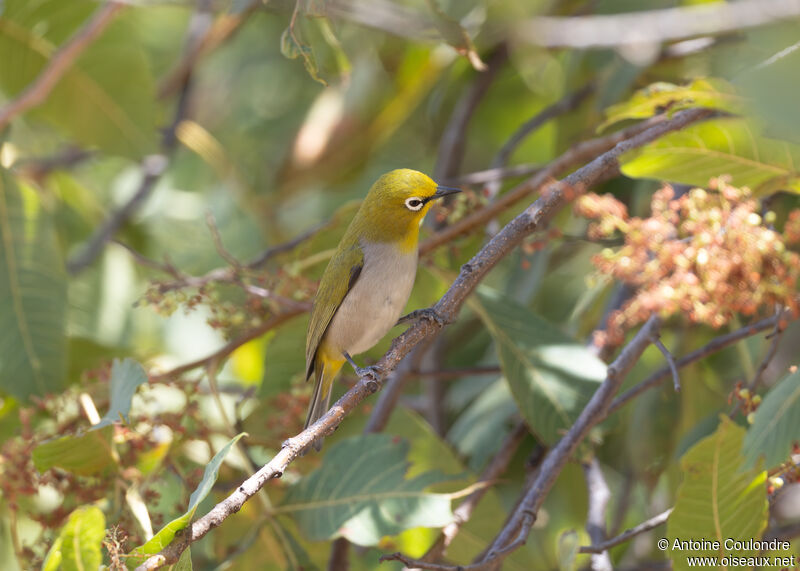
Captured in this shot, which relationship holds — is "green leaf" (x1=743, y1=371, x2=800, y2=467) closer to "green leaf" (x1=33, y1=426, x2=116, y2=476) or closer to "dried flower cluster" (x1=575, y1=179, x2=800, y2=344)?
"dried flower cluster" (x1=575, y1=179, x2=800, y2=344)

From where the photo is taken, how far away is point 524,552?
2.78 meters

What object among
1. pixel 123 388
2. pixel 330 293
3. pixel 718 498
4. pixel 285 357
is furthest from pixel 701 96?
pixel 285 357

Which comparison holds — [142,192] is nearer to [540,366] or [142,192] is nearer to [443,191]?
[443,191]

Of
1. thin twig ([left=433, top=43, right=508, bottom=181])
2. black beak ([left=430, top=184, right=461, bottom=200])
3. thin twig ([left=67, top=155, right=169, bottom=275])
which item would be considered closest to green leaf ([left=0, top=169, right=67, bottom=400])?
thin twig ([left=67, top=155, right=169, bottom=275])

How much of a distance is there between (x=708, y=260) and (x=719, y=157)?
58 cm

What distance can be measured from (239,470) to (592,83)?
236 centimetres

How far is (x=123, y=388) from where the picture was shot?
95.3 inches

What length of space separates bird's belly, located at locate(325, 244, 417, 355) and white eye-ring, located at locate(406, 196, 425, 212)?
0.17m

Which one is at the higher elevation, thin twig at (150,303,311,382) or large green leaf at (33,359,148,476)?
thin twig at (150,303,311,382)

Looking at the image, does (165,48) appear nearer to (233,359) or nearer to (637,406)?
(233,359)

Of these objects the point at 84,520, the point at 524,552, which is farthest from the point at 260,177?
Answer: the point at 84,520

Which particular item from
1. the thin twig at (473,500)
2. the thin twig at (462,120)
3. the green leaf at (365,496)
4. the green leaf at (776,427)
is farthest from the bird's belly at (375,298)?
the green leaf at (776,427)

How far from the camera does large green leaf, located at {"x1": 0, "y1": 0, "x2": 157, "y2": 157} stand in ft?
12.6

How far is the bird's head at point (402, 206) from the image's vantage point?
117 inches
